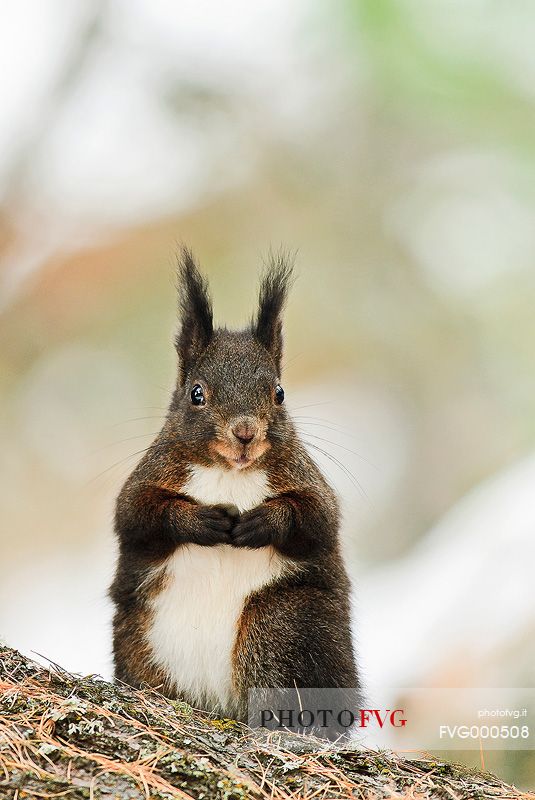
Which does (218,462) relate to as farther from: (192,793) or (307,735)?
(192,793)

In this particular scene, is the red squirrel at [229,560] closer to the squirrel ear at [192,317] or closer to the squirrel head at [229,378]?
the squirrel head at [229,378]

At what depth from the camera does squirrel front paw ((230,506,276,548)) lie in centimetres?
254

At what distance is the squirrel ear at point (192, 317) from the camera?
113 inches

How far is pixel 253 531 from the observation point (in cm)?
254

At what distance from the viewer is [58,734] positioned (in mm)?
1942

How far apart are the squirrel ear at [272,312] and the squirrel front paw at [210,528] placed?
1.90ft

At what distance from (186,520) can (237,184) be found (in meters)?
2.35

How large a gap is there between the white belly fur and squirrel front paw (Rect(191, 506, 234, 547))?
67 mm

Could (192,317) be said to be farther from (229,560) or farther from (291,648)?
(291,648)

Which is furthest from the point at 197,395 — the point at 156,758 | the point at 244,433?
the point at 156,758

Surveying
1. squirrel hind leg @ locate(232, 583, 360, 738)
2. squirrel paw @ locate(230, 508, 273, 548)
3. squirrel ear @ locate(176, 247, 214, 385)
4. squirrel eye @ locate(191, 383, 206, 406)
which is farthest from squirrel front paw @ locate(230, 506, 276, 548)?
squirrel ear @ locate(176, 247, 214, 385)

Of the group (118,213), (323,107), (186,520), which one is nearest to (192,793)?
(186,520)

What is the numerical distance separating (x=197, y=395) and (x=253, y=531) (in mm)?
440

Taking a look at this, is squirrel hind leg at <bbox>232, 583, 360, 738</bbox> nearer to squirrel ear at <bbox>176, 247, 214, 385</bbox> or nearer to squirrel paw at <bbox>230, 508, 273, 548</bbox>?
squirrel paw at <bbox>230, 508, 273, 548</bbox>
